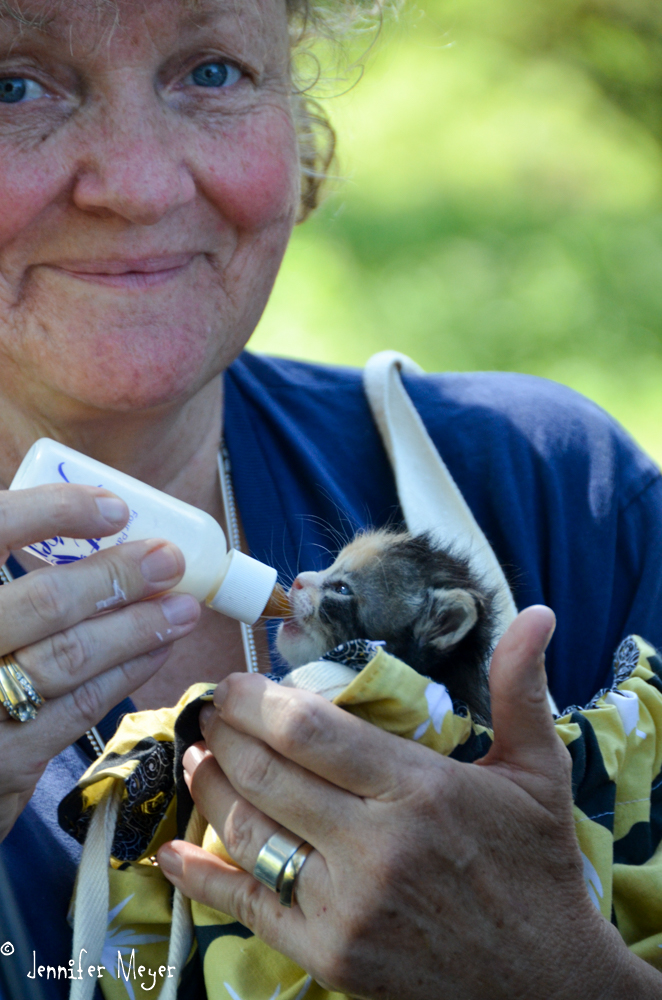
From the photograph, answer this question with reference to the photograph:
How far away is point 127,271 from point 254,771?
0.77m

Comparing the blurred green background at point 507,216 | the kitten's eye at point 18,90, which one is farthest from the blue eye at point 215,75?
the blurred green background at point 507,216

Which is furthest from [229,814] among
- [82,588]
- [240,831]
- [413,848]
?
[82,588]

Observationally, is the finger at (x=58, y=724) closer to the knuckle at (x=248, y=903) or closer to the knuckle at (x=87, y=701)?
the knuckle at (x=87, y=701)

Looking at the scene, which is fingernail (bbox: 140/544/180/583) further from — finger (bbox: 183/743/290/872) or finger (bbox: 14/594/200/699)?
finger (bbox: 183/743/290/872)

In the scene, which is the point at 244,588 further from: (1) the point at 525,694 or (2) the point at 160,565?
(1) the point at 525,694

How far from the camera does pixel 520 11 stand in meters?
6.38

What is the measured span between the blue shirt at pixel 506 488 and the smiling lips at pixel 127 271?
1.56ft

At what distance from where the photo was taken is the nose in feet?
4.50

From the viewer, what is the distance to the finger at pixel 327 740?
1.18 metres

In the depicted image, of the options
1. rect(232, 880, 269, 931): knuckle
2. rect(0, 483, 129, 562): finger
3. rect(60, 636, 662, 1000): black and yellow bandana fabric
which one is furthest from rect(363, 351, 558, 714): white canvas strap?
rect(0, 483, 129, 562): finger

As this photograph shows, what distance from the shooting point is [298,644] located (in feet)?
5.19

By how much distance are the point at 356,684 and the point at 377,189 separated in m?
5.21

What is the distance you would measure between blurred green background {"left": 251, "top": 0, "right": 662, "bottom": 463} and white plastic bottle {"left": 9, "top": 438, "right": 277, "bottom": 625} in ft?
12.2

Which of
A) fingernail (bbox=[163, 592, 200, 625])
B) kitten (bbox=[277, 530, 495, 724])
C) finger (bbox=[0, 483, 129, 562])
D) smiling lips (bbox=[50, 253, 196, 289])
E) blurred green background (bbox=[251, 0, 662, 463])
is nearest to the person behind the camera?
finger (bbox=[0, 483, 129, 562])
